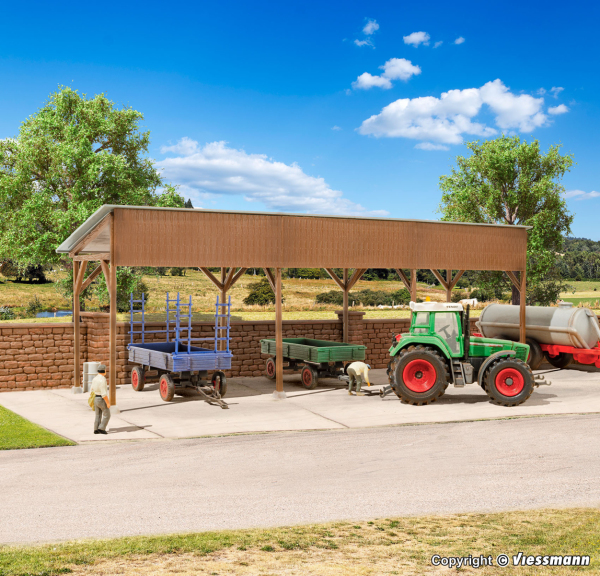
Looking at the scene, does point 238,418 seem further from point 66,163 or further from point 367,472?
point 66,163

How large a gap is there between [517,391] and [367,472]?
793 cm

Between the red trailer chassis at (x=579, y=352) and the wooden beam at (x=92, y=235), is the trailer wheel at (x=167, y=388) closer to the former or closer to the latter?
the wooden beam at (x=92, y=235)

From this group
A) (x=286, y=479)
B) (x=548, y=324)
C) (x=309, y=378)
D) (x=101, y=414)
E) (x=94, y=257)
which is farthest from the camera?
(x=548, y=324)

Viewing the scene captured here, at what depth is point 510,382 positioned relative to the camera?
58.2 ft

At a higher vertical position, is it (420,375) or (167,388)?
(420,375)

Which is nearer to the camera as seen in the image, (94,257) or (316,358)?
(94,257)

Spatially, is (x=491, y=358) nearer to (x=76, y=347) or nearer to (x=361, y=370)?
(x=361, y=370)

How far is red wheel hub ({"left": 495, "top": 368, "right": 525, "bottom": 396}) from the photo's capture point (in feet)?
57.7

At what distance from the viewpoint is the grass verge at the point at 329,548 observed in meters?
6.98

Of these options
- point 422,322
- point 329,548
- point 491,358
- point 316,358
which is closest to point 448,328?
point 422,322

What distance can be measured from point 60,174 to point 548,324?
23.9 metres

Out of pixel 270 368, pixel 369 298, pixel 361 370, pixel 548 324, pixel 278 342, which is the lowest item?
pixel 270 368

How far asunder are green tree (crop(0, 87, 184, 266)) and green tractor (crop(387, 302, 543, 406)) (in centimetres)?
1873

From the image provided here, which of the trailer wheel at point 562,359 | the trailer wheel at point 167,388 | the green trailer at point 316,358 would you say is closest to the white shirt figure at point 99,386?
the trailer wheel at point 167,388
